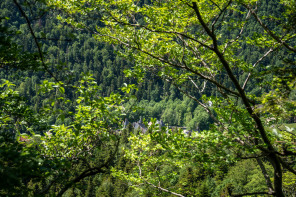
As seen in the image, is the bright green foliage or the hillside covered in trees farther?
the bright green foliage

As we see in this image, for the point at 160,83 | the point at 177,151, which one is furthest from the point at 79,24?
the point at 160,83

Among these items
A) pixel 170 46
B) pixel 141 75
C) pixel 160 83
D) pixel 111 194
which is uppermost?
pixel 160 83

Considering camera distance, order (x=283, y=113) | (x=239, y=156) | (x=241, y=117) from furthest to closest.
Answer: (x=241, y=117)
(x=239, y=156)
(x=283, y=113)


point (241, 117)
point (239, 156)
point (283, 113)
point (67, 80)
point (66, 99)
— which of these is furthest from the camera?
point (241, 117)

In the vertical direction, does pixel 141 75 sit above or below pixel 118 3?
below

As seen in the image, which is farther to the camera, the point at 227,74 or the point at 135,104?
the point at 227,74

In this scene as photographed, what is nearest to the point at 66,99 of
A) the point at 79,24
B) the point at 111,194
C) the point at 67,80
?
the point at 67,80

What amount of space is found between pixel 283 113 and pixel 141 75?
3.05 m

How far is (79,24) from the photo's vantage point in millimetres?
5609

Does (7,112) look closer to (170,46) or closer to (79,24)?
(79,24)

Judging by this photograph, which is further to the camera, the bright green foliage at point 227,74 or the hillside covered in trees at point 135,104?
the bright green foliage at point 227,74

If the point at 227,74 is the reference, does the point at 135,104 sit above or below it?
below

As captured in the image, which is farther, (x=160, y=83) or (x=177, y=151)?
(x=160, y=83)

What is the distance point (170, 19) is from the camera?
4605 mm
